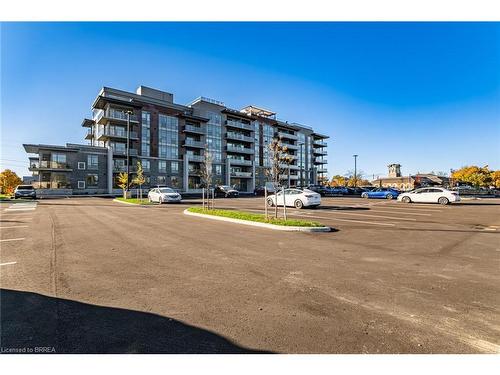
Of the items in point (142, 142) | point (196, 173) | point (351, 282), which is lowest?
point (351, 282)

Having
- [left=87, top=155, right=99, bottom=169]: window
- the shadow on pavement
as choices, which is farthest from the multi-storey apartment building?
the shadow on pavement

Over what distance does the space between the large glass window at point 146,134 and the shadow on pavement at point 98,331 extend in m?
48.9

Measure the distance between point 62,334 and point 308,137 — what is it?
86.2 meters

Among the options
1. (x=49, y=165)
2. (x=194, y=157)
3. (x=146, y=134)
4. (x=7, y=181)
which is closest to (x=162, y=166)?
(x=146, y=134)

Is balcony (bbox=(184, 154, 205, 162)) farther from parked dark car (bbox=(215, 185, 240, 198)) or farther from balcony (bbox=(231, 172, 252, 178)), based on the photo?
parked dark car (bbox=(215, 185, 240, 198))

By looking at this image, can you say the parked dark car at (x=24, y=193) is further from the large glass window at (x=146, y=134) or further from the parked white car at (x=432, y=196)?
the parked white car at (x=432, y=196)

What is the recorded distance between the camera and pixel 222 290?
4410 millimetres

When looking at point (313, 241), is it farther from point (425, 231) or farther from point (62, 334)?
point (62, 334)

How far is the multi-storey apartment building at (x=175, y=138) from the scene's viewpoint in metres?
44.8

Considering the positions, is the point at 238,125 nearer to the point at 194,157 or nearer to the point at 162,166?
the point at 194,157

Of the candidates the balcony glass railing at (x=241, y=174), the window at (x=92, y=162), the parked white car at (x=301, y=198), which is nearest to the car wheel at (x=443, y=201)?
the parked white car at (x=301, y=198)

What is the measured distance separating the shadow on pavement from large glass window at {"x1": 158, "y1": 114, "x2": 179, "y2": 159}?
5042cm

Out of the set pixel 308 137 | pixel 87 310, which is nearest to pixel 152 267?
pixel 87 310

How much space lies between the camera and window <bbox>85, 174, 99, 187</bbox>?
42594 millimetres
